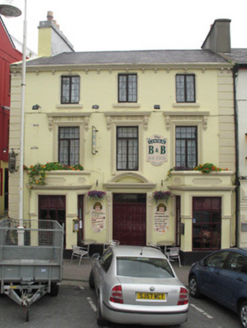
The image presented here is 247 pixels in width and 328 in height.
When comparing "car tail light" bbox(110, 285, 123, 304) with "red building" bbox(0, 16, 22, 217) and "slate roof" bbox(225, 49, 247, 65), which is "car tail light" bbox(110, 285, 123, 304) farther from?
"red building" bbox(0, 16, 22, 217)

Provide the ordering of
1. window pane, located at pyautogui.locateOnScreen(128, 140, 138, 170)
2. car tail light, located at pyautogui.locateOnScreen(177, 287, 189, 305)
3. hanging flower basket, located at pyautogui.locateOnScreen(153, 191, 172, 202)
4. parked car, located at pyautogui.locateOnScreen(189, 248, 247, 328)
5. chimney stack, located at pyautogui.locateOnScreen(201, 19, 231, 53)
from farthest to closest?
chimney stack, located at pyautogui.locateOnScreen(201, 19, 231, 53) < window pane, located at pyautogui.locateOnScreen(128, 140, 138, 170) < hanging flower basket, located at pyautogui.locateOnScreen(153, 191, 172, 202) < parked car, located at pyautogui.locateOnScreen(189, 248, 247, 328) < car tail light, located at pyautogui.locateOnScreen(177, 287, 189, 305)

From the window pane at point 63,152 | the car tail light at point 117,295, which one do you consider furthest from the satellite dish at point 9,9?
the car tail light at point 117,295

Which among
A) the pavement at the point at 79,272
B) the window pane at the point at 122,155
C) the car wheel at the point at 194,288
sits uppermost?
the window pane at the point at 122,155

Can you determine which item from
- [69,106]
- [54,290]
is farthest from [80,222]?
[54,290]

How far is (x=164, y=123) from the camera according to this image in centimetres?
1418

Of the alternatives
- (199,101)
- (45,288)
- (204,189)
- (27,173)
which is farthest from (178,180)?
(45,288)

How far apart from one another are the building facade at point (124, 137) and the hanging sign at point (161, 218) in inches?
1.7

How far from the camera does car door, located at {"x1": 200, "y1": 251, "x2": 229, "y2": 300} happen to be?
771 cm

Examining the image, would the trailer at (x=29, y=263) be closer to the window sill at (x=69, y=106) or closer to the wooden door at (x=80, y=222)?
the wooden door at (x=80, y=222)

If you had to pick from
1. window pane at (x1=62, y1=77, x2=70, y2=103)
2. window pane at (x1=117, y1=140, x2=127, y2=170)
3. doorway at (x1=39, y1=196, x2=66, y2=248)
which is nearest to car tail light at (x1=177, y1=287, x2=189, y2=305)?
doorway at (x1=39, y1=196, x2=66, y2=248)

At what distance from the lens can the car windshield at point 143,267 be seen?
6.74m

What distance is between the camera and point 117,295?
6.09m

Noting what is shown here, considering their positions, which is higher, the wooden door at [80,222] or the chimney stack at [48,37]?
the chimney stack at [48,37]

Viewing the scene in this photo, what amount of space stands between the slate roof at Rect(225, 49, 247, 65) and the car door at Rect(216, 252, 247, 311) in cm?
938
